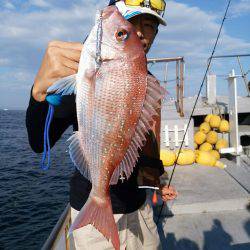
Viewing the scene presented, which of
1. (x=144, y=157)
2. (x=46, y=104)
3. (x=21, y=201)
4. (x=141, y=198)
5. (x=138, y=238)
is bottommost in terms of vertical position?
(x=21, y=201)

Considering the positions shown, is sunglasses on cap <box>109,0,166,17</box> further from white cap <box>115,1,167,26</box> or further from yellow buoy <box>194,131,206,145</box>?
yellow buoy <box>194,131,206,145</box>

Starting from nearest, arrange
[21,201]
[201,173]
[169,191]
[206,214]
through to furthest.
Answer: [169,191] < [206,214] < [201,173] < [21,201]

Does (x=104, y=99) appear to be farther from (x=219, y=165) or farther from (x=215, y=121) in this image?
(x=215, y=121)

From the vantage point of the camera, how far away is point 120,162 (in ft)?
5.95

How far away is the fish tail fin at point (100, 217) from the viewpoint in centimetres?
180

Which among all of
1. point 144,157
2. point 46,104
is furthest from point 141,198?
point 46,104

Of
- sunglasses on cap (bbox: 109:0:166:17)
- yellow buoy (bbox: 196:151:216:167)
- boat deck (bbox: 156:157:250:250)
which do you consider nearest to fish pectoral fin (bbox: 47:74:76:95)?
sunglasses on cap (bbox: 109:0:166:17)

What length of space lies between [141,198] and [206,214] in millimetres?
3162

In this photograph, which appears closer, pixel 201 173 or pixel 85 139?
pixel 85 139

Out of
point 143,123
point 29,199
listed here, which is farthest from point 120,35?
point 29,199

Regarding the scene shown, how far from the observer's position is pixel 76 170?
2.54m

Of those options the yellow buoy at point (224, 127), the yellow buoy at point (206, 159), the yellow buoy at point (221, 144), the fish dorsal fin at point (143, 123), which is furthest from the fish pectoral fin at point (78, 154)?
the yellow buoy at point (224, 127)

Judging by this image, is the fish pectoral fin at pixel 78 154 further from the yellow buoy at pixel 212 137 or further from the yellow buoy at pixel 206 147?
the yellow buoy at pixel 212 137

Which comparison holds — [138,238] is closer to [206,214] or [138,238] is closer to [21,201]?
[206,214]
